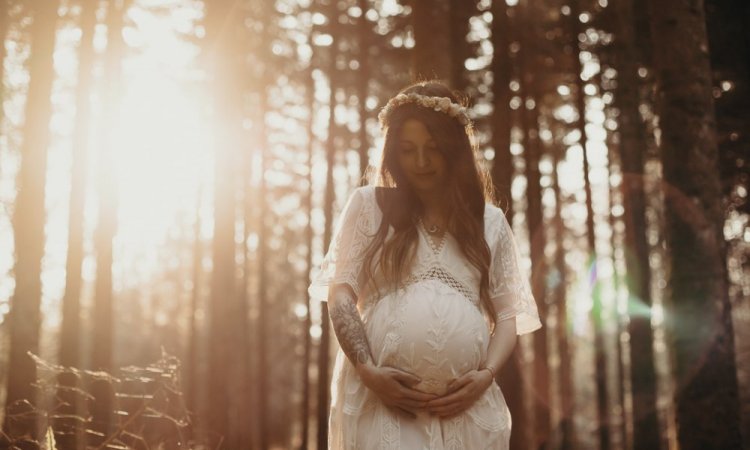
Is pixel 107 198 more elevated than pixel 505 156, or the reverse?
pixel 505 156

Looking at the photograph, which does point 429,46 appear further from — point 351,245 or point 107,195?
point 107,195

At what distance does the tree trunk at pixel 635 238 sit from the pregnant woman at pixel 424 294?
8480 millimetres

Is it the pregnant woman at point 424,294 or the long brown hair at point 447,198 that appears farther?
the long brown hair at point 447,198

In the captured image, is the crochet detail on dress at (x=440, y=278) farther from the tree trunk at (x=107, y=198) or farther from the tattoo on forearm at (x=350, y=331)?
the tree trunk at (x=107, y=198)

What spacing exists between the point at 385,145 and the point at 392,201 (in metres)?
0.31

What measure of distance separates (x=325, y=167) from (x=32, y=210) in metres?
7.97

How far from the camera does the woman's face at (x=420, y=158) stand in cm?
336

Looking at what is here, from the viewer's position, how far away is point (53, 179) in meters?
16.4

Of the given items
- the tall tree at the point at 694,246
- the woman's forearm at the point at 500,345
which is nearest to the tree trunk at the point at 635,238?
the tall tree at the point at 694,246

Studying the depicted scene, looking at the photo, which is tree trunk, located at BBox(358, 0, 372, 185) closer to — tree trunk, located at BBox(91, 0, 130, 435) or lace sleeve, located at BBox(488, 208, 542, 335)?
tree trunk, located at BBox(91, 0, 130, 435)

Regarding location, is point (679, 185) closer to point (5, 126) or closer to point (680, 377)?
point (680, 377)

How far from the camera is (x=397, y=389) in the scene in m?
2.96

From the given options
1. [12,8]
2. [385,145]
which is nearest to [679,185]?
[385,145]

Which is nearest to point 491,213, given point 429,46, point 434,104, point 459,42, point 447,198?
point 447,198
